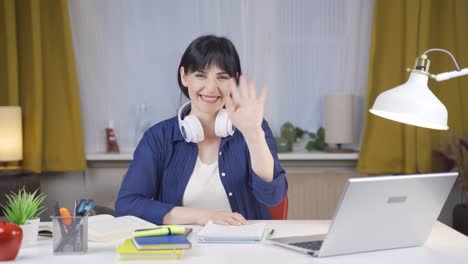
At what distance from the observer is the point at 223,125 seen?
2.27 meters

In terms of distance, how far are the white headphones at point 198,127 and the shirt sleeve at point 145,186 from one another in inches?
4.7

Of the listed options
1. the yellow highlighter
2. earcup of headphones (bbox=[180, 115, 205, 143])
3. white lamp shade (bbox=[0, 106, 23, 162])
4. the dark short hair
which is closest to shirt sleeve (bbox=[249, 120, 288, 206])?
earcup of headphones (bbox=[180, 115, 205, 143])

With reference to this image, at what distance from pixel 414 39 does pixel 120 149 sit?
1.93m

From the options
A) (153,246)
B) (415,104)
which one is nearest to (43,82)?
(153,246)

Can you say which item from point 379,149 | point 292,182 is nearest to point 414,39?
point 379,149

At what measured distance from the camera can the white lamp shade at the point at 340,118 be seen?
3783 mm

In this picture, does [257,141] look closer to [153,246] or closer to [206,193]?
[206,193]

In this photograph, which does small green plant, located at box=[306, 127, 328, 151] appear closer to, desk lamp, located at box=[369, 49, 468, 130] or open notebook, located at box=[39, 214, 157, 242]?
open notebook, located at box=[39, 214, 157, 242]

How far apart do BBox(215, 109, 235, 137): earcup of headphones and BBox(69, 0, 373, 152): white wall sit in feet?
5.48

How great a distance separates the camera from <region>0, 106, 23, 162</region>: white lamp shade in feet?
11.6

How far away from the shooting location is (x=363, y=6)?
3910mm

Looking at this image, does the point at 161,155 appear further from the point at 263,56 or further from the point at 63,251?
the point at 263,56

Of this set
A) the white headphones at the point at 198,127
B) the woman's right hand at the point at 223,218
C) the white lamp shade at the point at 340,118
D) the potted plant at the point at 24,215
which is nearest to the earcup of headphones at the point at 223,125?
the white headphones at the point at 198,127

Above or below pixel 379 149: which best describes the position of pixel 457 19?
above
